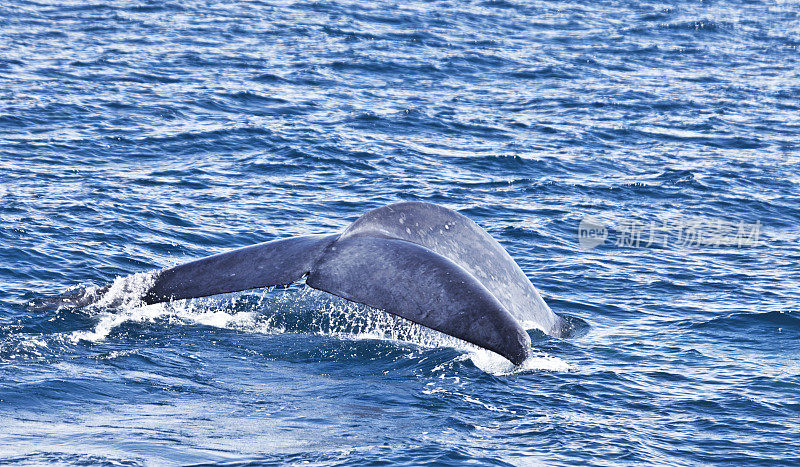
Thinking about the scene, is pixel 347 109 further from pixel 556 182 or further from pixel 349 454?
pixel 349 454

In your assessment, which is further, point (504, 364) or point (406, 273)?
point (504, 364)

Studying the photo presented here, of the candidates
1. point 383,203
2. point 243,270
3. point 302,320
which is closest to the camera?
point 243,270

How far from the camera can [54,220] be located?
1553 centimetres

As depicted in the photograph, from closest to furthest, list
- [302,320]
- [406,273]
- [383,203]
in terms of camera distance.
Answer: [406,273]
[302,320]
[383,203]

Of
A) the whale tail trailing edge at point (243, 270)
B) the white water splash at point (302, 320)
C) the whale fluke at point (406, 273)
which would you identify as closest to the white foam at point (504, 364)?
the white water splash at point (302, 320)

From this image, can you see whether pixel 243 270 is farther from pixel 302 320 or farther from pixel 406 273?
pixel 302 320

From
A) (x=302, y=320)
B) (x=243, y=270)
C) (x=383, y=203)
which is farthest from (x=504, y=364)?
(x=383, y=203)

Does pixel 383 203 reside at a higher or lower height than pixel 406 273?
lower

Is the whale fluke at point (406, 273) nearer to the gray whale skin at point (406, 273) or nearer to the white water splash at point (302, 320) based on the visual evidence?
the gray whale skin at point (406, 273)

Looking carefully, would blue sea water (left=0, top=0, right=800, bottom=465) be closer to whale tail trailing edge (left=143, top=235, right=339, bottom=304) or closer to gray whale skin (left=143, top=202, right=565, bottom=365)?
whale tail trailing edge (left=143, top=235, right=339, bottom=304)

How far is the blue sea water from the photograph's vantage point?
28.3 feet

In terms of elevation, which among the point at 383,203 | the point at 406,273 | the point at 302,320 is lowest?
the point at 302,320

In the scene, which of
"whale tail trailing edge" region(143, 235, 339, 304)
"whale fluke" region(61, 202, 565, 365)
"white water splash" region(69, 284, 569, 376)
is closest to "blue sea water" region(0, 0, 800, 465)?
"white water splash" region(69, 284, 569, 376)

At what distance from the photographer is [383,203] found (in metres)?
17.7
